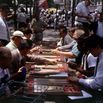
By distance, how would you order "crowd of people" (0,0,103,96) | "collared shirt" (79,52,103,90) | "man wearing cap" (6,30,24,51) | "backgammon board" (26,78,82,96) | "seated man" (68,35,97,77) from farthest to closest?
"man wearing cap" (6,30,24,51)
"seated man" (68,35,97,77)
"collared shirt" (79,52,103,90)
"backgammon board" (26,78,82,96)
"crowd of people" (0,0,103,96)

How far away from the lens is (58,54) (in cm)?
804

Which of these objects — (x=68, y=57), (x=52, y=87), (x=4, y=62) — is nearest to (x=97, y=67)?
(x=52, y=87)

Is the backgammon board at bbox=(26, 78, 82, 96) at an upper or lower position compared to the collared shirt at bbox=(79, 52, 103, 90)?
lower

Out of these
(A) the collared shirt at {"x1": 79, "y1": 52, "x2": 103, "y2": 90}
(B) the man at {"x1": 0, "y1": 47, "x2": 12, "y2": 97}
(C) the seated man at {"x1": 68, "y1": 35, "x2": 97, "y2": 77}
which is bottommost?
(C) the seated man at {"x1": 68, "y1": 35, "x2": 97, "y2": 77}

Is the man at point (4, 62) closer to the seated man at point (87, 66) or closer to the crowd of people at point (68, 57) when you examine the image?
the crowd of people at point (68, 57)

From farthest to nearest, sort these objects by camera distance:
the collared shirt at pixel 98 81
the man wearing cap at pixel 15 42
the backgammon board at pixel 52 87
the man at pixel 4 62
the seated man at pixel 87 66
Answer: the man wearing cap at pixel 15 42, the seated man at pixel 87 66, the collared shirt at pixel 98 81, the backgammon board at pixel 52 87, the man at pixel 4 62

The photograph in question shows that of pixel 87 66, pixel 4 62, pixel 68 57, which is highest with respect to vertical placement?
pixel 4 62

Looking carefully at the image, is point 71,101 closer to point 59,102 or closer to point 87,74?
point 59,102

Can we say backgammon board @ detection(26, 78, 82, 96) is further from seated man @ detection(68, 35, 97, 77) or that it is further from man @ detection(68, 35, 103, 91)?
seated man @ detection(68, 35, 97, 77)

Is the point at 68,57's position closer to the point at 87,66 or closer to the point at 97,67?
the point at 87,66

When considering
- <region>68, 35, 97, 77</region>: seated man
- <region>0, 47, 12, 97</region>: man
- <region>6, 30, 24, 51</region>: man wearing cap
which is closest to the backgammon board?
<region>0, 47, 12, 97</region>: man

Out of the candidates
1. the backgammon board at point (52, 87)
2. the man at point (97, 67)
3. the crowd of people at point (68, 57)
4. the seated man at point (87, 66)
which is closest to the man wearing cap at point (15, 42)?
the crowd of people at point (68, 57)

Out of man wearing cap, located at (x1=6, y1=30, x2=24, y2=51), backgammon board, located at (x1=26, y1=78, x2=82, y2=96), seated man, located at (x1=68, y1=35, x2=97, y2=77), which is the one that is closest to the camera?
backgammon board, located at (x1=26, y1=78, x2=82, y2=96)

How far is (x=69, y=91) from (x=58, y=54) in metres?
3.54
